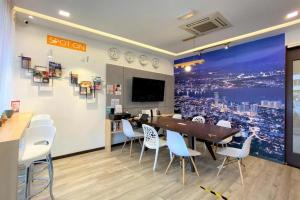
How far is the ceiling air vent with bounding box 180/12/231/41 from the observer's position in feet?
9.37

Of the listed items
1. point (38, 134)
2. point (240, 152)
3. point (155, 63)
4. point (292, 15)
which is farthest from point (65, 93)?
point (292, 15)

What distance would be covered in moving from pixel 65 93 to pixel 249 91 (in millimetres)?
4247

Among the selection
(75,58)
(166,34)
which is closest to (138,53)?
(166,34)

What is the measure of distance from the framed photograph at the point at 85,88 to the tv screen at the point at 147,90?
118 centimetres

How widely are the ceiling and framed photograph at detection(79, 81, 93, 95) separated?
1.24 metres

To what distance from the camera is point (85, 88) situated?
380 centimetres

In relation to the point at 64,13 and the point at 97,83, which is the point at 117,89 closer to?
the point at 97,83

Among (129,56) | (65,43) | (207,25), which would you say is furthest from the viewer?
(129,56)

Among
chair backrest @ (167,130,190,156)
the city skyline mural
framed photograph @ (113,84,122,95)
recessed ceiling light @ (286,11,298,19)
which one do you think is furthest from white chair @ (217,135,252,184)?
framed photograph @ (113,84,122,95)

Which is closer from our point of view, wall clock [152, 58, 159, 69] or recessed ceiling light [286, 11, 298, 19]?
recessed ceiling light [286, 11, 298, 19]

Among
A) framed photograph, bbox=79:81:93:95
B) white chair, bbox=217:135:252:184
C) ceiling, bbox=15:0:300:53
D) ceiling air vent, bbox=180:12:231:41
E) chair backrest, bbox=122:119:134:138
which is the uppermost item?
ceiling, bbox=15:0:300:53

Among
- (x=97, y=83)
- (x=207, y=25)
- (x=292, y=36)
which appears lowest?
(x=97, y=83)

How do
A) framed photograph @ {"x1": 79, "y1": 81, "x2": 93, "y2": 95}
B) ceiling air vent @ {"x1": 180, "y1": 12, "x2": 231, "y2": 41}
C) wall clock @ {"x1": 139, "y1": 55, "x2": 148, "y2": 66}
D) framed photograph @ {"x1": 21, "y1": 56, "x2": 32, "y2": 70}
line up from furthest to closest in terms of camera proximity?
wall clock @ {"x1": 139, "y1": 55, "x2": 148, "y2": 66}, framed photograph @ {"x1": 79, "y1": 81, "x2": 93, "y2": 95}, framed photograph @ {"x1": 21, "y1": 56, "x2": 32, "y2": 70}, ceiling air vent @ {"x1": 180, "y1": 12, "x2": 231, "y2": 41}

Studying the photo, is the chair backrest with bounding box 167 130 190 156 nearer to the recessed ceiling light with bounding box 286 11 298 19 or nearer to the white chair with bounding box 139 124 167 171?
the white chair with bounding box 139 124 167 171
